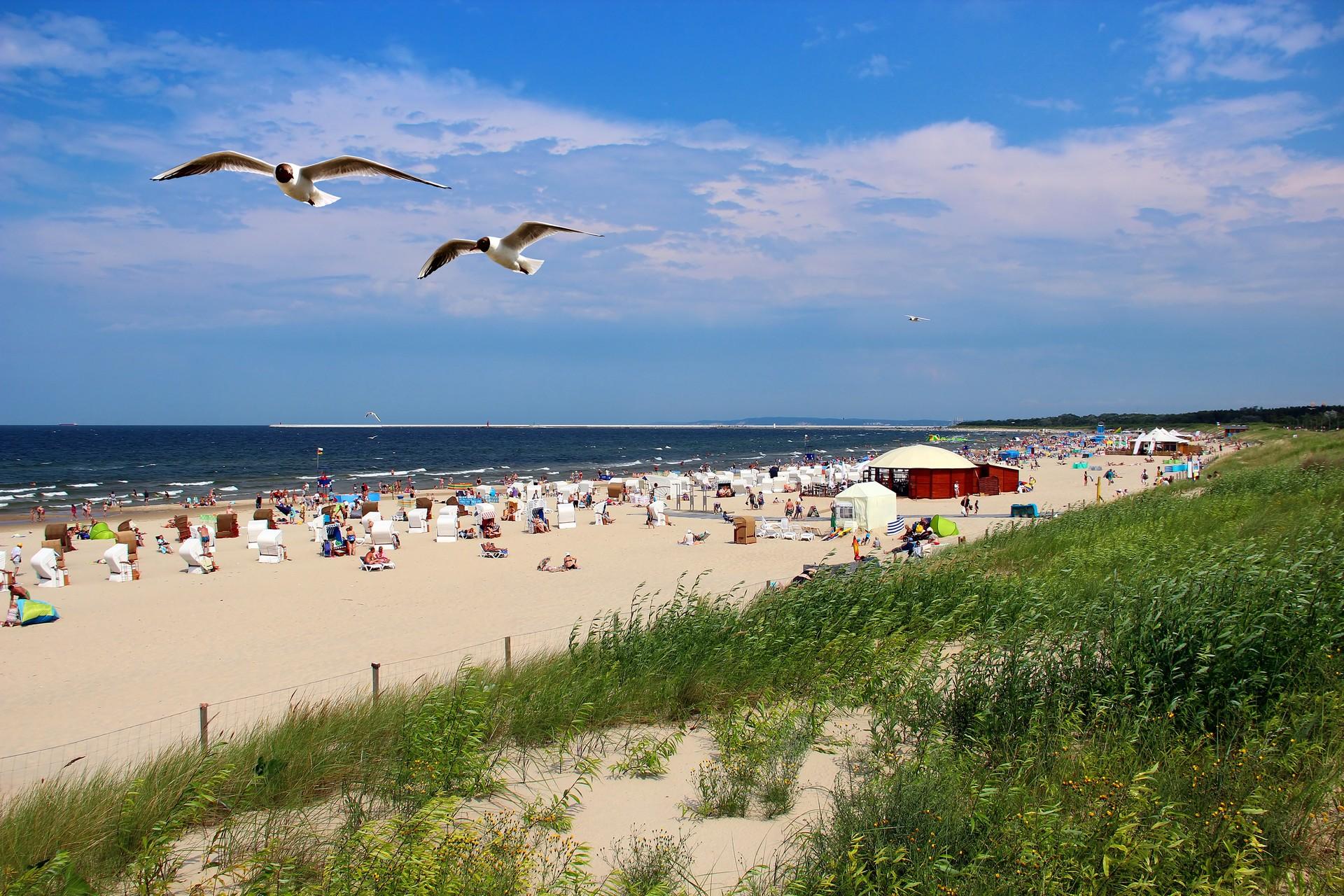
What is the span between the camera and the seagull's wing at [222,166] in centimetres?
439

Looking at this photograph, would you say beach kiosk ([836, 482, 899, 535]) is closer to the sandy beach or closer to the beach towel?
the sandy beach

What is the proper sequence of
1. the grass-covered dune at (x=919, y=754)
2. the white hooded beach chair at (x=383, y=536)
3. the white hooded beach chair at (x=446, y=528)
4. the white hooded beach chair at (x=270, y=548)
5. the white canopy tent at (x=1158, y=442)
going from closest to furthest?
the grass-covered dune at (x=919, y=754), the white hooded beach chair at (x=270, y=548), the white hooded beach chair at (x=383, y=536), the white hooded beach chair at (x=446, y=528), the white canopy tent at (x=1158, y=442)

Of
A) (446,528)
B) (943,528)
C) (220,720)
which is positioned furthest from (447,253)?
(446,528)

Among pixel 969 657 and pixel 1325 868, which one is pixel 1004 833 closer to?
pixel 1325 868

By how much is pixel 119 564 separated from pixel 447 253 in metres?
16.7

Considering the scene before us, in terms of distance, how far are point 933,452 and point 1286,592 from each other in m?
25.3

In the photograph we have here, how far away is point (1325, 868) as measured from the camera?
4.00m

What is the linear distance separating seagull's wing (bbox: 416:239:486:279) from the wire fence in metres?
3.13

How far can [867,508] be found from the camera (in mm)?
22719

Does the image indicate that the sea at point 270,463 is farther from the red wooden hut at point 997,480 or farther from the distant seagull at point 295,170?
the distant seagull at point 295,170

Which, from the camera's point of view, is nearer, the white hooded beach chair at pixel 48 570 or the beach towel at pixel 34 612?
the beach towel at pixel 34 612

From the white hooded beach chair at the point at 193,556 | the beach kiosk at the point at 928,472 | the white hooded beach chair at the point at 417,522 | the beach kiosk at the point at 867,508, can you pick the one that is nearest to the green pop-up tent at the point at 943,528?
the beach kiosk at the point at 867,508

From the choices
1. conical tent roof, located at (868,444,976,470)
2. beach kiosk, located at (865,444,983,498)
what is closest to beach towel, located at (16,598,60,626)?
beach kiosk, located at (865,444,983,498)

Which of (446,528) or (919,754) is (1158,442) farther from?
(919,754)
